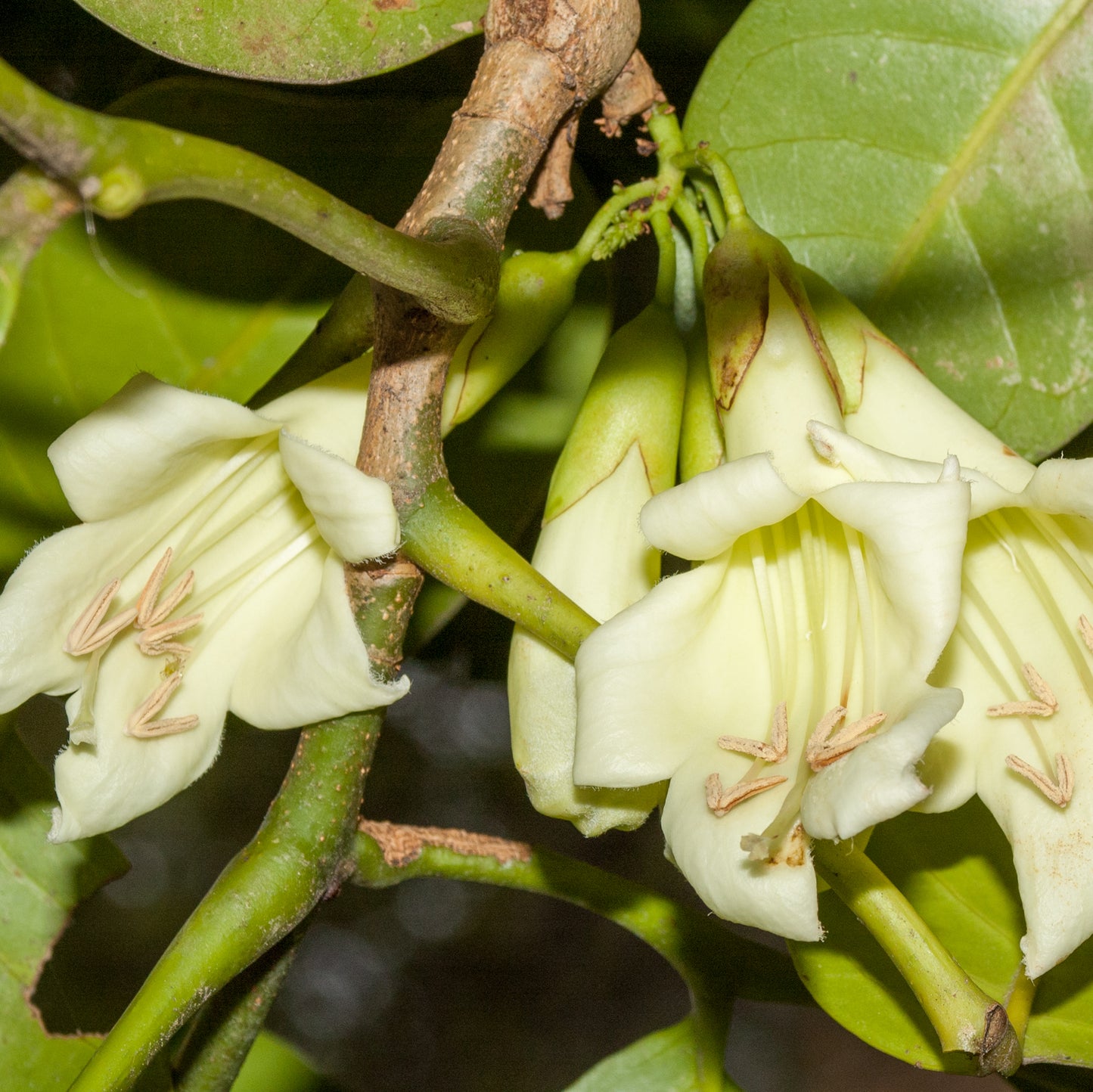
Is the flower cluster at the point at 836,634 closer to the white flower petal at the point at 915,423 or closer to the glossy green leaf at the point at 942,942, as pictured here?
the white flower petal at the point at 915,423

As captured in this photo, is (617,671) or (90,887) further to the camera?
(90,887)

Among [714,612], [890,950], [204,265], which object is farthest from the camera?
[204,265]

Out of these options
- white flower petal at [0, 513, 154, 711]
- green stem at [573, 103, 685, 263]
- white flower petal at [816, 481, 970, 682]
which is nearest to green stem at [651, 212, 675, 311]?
green stem at [573, 103, 685, 263]

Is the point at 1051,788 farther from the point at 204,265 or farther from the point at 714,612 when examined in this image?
the point at 204,265

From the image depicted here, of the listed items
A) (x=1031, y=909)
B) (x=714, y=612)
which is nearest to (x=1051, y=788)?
(x=1031, y=909)

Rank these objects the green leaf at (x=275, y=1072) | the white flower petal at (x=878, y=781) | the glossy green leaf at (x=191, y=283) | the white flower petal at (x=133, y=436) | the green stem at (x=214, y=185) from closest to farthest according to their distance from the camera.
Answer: the green stem at (x=214, y=185) → the white flower petal at (x=878, y=781) → the white flower petal at (x=133, y=436) → the glossy green leaf at (x=191, y=283) → the green leaf at (x=275, y=1072)

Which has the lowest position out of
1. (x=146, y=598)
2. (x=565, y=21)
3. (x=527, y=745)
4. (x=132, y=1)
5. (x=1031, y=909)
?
(x=1031, y=909)

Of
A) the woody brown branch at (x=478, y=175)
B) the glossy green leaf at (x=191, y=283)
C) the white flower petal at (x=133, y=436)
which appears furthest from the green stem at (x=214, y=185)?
the glossy green leaf at (x=191, y=283)

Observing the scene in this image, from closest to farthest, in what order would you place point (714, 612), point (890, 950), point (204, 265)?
point (890, 950) → point (714, 612) → point (204, 265)
